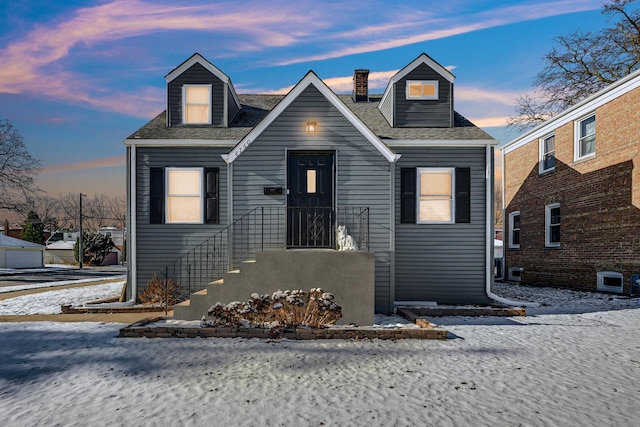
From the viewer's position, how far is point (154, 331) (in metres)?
7.25

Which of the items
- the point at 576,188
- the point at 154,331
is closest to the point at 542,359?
the point at 154,331

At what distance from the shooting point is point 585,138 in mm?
14328

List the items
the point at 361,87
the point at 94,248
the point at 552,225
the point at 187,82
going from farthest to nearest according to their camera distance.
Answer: the point at 94,248 < the point at 552,225 < the point at 361,87 < the point at 187,82

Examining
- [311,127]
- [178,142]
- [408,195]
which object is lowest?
[408,195]

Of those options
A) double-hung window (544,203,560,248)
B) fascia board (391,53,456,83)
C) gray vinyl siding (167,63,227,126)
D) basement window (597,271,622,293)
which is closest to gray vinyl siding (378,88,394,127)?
fascia board (391,53,456,83)

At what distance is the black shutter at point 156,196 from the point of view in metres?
11.4

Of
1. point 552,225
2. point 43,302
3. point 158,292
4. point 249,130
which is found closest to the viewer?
point 158,292

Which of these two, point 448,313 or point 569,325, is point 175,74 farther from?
point 569,325

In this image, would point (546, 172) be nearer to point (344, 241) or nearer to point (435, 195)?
point (435, 195)

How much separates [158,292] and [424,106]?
9.46m

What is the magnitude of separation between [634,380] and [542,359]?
3.77 ft

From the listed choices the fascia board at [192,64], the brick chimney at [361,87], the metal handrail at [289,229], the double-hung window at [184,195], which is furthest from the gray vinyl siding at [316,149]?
the brick chimney at [361,87]

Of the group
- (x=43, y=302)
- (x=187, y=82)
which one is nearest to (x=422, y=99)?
(x=187, y=82)

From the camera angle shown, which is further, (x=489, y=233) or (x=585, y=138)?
(x=585, y=138)
